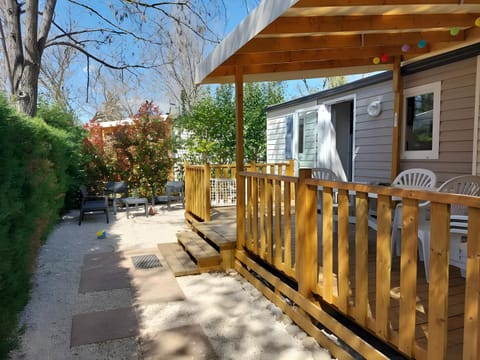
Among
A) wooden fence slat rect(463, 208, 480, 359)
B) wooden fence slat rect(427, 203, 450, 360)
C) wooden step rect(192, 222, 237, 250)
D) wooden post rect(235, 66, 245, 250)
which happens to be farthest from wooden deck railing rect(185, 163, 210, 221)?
wooden fence slat rect(463, 208, 480, 359)

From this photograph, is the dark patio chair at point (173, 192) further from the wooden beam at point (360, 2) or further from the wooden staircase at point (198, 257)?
the wooden beam at point (360, 2)

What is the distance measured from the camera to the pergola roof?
2.25 metres

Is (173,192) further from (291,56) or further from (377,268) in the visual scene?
(377,268)

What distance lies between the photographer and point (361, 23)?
2.55 meters

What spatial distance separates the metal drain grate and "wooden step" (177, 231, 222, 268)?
41 cm

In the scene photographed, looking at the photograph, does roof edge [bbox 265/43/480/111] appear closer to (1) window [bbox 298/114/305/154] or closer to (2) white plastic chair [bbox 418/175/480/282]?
(1) window [bbox 298/114/305/154]

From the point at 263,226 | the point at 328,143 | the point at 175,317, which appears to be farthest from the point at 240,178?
the point at 328,143

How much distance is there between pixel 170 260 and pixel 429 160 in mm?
3488

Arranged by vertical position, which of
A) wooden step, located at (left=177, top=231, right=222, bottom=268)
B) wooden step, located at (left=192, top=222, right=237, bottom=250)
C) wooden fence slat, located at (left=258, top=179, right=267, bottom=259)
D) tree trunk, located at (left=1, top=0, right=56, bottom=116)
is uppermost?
tree trunk, located at (left=1, top=0, right=56, bottom=116)

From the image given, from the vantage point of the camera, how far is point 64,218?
7.18 metres

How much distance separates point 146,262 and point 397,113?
370cm

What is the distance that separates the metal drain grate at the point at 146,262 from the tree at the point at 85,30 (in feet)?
9.02

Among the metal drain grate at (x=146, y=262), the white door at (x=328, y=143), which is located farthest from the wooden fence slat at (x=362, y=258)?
the white door at (x=328, y=143)

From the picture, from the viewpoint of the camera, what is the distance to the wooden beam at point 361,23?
241 centimetres
